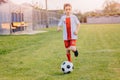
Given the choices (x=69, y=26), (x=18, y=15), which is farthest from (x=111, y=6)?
(x=69, y=26)

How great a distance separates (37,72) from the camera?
8164 millimetres

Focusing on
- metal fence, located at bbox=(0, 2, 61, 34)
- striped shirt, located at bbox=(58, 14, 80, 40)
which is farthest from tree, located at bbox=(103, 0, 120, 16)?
striped shirt, located at bbox=(58, 14, 80, 40)

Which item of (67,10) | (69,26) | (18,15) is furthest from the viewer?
(18,15)

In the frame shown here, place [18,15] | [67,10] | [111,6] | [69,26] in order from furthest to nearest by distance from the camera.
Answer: [111,6]
[18,15]
[69,26]
[67,10]

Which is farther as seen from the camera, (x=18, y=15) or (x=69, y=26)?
(x=18, y=15)

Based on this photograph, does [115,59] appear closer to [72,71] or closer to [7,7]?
[72,71]

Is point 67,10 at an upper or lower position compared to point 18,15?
lower

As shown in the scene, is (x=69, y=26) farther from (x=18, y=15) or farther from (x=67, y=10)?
(x=18, y=15)

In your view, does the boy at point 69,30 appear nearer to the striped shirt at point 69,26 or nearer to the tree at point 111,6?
the striped shirt at point 69,26

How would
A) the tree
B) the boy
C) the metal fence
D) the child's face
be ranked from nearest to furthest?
1. the child's face
2. the boy
3. the metal fence
4. the tree

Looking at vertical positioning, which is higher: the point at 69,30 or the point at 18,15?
the point at 18,15

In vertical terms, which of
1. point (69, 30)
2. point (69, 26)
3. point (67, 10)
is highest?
point (67, 10)

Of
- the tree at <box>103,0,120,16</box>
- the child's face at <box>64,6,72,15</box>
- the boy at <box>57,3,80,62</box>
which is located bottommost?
the boy at <box>57,3,80,62</box>

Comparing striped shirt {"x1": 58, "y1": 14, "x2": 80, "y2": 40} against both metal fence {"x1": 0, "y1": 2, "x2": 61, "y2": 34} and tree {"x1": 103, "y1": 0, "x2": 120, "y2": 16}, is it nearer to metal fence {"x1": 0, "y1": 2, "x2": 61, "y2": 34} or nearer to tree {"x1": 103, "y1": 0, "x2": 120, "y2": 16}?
metal fence {"x1": 0, "y1": 2, "x2": 61, "y2": 34}
